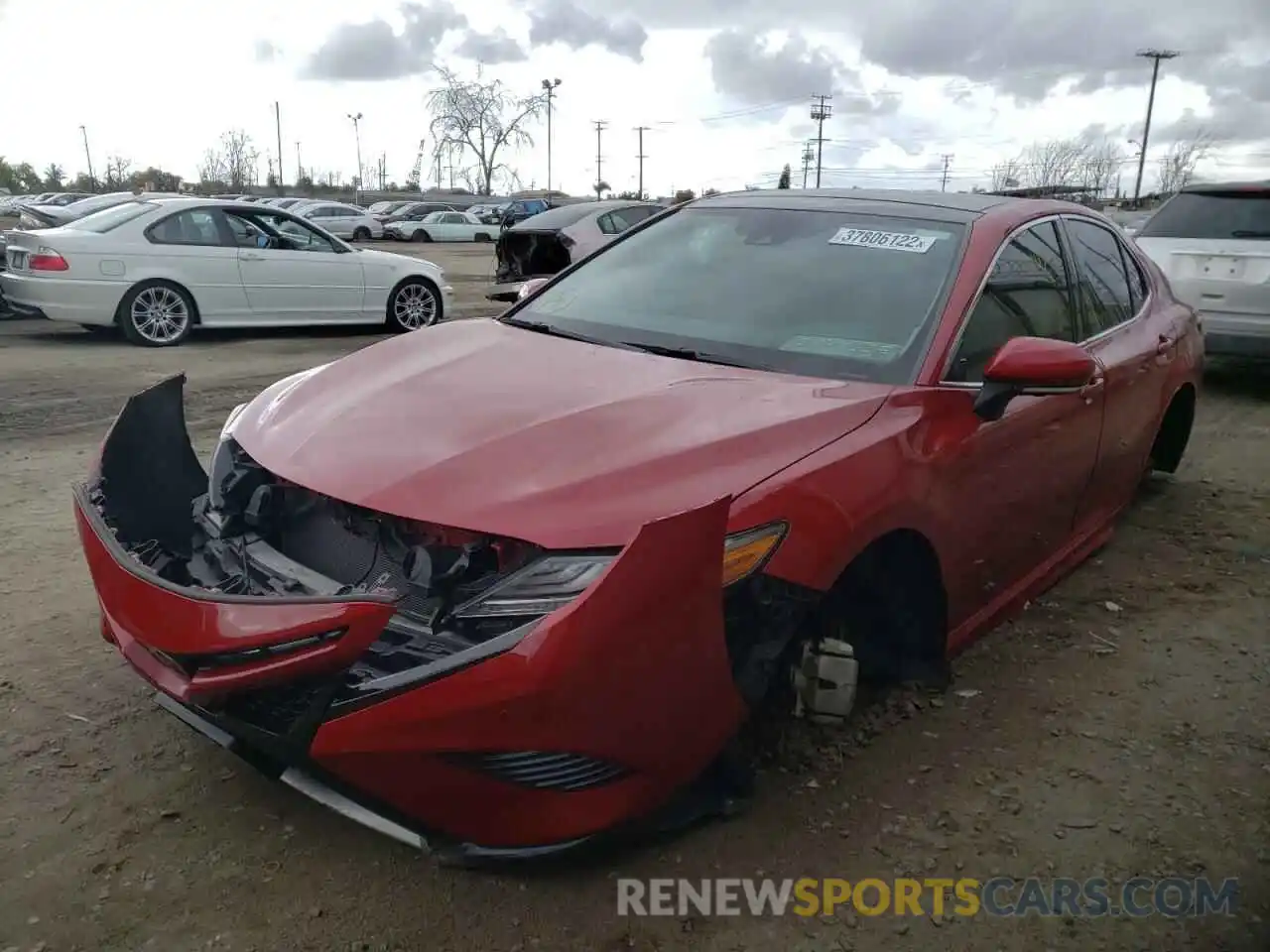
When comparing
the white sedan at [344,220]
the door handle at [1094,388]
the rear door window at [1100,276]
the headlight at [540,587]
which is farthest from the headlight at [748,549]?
the white sedan at [344,220]

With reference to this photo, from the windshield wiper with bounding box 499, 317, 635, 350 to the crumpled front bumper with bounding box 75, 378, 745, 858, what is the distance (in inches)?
48.3

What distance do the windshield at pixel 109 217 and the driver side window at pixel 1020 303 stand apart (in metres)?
8.56

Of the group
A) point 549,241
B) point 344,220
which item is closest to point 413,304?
point 549,241

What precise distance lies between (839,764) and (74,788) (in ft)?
6.44

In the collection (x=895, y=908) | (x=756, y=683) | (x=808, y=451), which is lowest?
(x=895, y=908)

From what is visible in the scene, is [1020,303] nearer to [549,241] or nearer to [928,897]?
[928,897]

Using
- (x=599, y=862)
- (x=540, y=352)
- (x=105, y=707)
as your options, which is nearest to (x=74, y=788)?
(x=105, y=707)

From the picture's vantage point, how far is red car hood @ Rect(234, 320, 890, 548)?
219 centimetres

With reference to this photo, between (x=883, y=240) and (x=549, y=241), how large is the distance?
924cm

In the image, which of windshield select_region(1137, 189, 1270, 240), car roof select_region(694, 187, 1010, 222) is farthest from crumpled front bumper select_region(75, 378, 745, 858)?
windshield select_region(1137, 189, 1270, 240)

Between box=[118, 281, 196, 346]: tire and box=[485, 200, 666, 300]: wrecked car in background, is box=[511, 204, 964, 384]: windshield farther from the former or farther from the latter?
box=[485, 200, 666, 300]: wrecked car in background

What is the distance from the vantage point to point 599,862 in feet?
7.75

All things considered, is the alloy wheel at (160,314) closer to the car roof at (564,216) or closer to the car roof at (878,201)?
the car roof at (564,216)

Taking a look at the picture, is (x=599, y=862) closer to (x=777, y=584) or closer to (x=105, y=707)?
(x=777, y=584)
